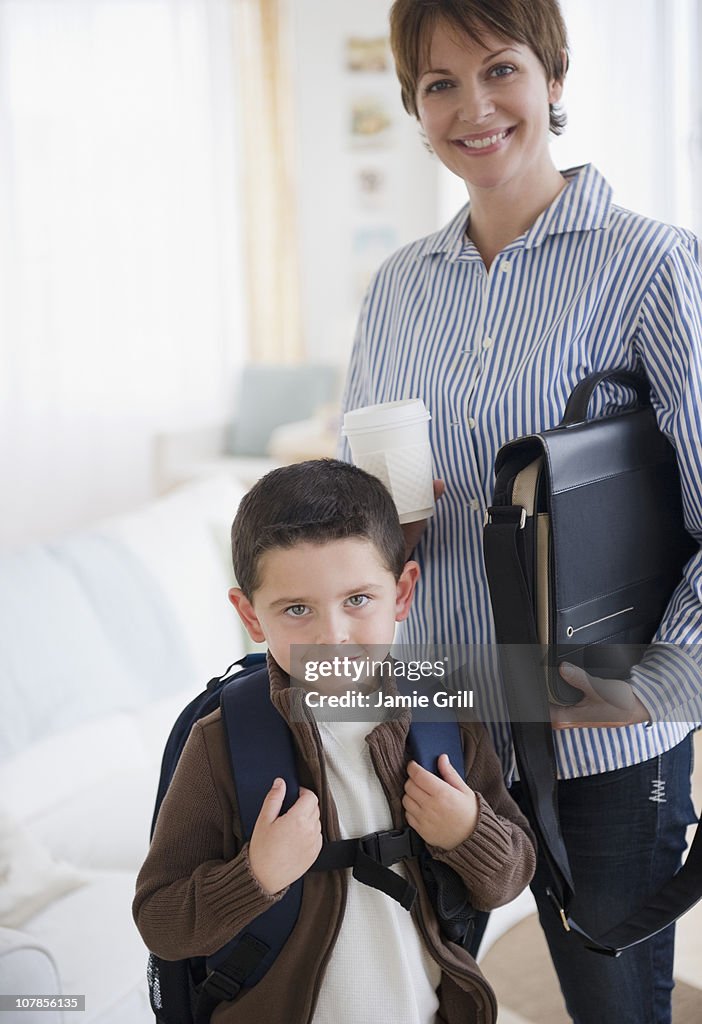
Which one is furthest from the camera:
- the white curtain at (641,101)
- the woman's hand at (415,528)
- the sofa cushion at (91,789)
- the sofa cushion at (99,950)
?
the white curtain at (641,101)

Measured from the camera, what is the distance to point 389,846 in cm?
105

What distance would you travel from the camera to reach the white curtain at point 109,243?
17.5ft

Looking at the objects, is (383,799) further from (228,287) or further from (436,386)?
(228,287)

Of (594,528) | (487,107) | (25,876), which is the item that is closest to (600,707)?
(594,528)

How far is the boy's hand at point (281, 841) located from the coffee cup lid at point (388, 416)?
38 cm

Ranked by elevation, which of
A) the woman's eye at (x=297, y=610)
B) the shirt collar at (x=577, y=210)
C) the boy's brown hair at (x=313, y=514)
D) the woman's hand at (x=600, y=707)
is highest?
the shirt collar at (x=577, y=210)

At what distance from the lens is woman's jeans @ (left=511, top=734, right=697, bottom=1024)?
3.86 ft

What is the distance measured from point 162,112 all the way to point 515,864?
5327mm

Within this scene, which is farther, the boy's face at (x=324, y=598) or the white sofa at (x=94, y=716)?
the white sofa at (x=94, y=716)

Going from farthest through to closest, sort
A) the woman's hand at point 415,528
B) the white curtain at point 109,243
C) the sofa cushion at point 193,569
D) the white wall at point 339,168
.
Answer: the white wall at point 339,168 < the white curtain at point 109,243 < the sofa cushion at point 193,569 < the woman's hand at point 415,528

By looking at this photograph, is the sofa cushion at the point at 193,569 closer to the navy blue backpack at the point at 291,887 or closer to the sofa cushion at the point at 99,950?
→ the sofa cushion at the point at 99,950

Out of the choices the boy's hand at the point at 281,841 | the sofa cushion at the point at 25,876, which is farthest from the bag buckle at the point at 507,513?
the sofa cushion at the point at 25,876

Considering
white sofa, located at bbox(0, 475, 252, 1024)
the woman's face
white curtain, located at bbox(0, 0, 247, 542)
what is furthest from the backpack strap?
white curtain, located at bbox(0, 0, 247, 542)

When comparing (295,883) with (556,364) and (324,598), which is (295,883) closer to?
(324,598)
